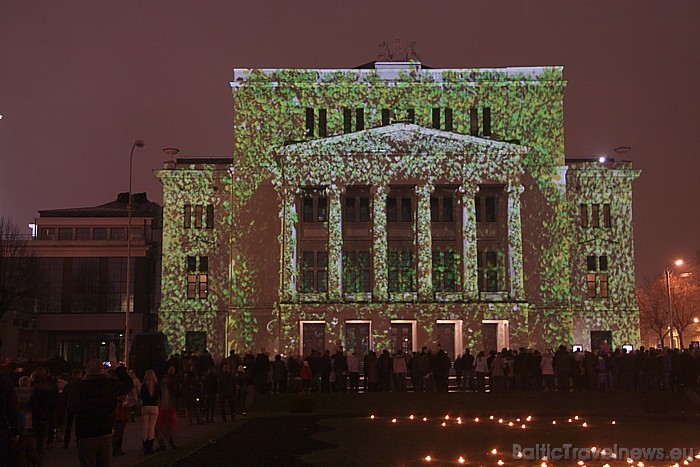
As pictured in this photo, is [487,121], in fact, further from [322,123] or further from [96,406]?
[96,406]

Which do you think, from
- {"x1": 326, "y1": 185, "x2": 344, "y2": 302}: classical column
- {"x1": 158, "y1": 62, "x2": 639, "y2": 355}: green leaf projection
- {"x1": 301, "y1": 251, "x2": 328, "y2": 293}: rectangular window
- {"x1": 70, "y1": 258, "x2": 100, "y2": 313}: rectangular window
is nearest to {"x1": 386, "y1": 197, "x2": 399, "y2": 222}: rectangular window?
{"x1": 158, "y1": 62, "x2": 639, "y2": 355}: green leaf projection

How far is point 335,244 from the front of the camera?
182ft

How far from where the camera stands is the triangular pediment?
55.5 metres

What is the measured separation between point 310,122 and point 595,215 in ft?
67.7

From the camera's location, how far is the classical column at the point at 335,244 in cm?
5486

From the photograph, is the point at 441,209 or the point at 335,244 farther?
the point at 441,209

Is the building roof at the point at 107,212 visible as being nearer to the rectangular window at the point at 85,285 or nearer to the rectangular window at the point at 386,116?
the rectangular window at the point at 85,285

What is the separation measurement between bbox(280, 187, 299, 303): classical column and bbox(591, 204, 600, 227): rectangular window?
20.4 metres

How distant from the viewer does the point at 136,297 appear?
70.3 m

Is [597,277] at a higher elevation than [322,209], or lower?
lower

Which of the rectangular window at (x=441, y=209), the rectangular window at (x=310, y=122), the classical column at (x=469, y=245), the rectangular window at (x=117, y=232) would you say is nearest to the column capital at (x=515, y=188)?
the classical column at (x=469, y=245)

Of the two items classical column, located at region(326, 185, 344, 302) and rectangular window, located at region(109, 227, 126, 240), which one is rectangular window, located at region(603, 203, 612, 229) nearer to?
classical column, located at region(326, 185, 344, 302)

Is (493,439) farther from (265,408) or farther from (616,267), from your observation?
(616,267)

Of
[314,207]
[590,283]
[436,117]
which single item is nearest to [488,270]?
[590,283]
